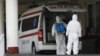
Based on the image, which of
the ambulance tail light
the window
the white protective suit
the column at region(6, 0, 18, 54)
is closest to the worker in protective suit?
the white protective suit

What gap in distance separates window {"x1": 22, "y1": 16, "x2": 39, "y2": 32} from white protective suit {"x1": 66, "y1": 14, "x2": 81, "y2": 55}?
2.27m

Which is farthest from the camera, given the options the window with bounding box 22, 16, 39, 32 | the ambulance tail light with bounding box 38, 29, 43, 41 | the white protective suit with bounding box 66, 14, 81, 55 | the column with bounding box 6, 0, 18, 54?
the window with bounding box 22, 16, 39, 32

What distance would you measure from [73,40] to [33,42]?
2.47 meters

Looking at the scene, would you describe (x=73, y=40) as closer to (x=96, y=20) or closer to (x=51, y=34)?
(x=51, y=34)

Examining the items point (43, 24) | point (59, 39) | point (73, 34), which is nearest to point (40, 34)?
point (43, 24)

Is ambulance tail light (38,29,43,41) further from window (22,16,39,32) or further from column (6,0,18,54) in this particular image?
column (6,0,18,54)

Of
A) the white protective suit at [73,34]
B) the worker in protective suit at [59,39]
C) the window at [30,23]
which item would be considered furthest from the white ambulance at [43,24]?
the white protective suit at [73,34]

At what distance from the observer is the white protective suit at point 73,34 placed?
66.7 ft

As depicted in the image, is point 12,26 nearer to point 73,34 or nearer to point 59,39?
point 59,39

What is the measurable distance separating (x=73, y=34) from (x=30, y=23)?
3.07 m

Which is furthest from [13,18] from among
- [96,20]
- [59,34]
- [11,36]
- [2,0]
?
[96,20]

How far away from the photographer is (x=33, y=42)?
2212 centimetres

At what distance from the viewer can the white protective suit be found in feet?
66.7

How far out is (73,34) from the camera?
20469mm
